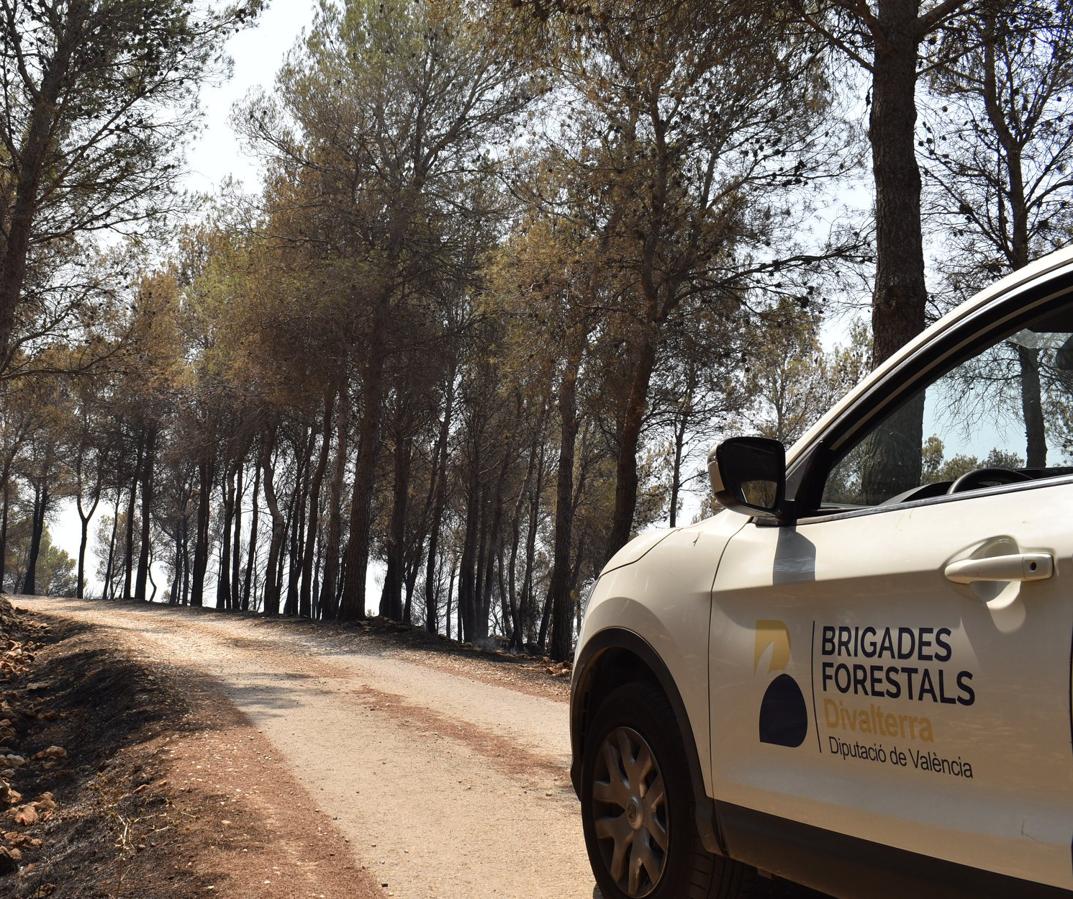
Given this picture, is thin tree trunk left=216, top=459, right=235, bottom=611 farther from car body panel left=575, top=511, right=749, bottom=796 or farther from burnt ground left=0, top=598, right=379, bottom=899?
car body panel left=575, top=511, right=749, bottom=796

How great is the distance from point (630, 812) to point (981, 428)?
1735mm

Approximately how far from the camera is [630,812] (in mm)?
3535

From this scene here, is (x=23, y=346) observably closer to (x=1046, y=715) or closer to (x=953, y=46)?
(x=953, y=46)

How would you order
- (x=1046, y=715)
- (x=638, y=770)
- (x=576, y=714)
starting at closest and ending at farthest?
(x=1046, y=715), (x=638, y=770), (x=576, y=714)

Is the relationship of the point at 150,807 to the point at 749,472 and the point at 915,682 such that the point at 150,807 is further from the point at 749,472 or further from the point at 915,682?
the point at 915,682

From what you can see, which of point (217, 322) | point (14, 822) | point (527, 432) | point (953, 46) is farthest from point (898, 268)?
point (527, 432)

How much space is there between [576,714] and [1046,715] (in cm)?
228

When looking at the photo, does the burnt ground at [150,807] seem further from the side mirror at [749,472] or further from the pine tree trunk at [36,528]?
the pine tree trunk at [36,528]

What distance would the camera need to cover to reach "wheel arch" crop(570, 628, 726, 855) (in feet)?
10.1

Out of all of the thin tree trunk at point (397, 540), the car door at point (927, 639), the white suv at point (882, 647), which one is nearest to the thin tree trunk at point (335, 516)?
the thin tree trunk at point (397, 540)

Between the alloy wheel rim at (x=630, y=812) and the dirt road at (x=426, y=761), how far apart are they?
0.86 meters

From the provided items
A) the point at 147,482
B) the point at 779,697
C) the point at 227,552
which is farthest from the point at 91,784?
the point at 147,482

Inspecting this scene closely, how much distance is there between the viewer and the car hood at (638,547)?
374 cm

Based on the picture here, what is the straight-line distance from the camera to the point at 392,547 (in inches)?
1173
